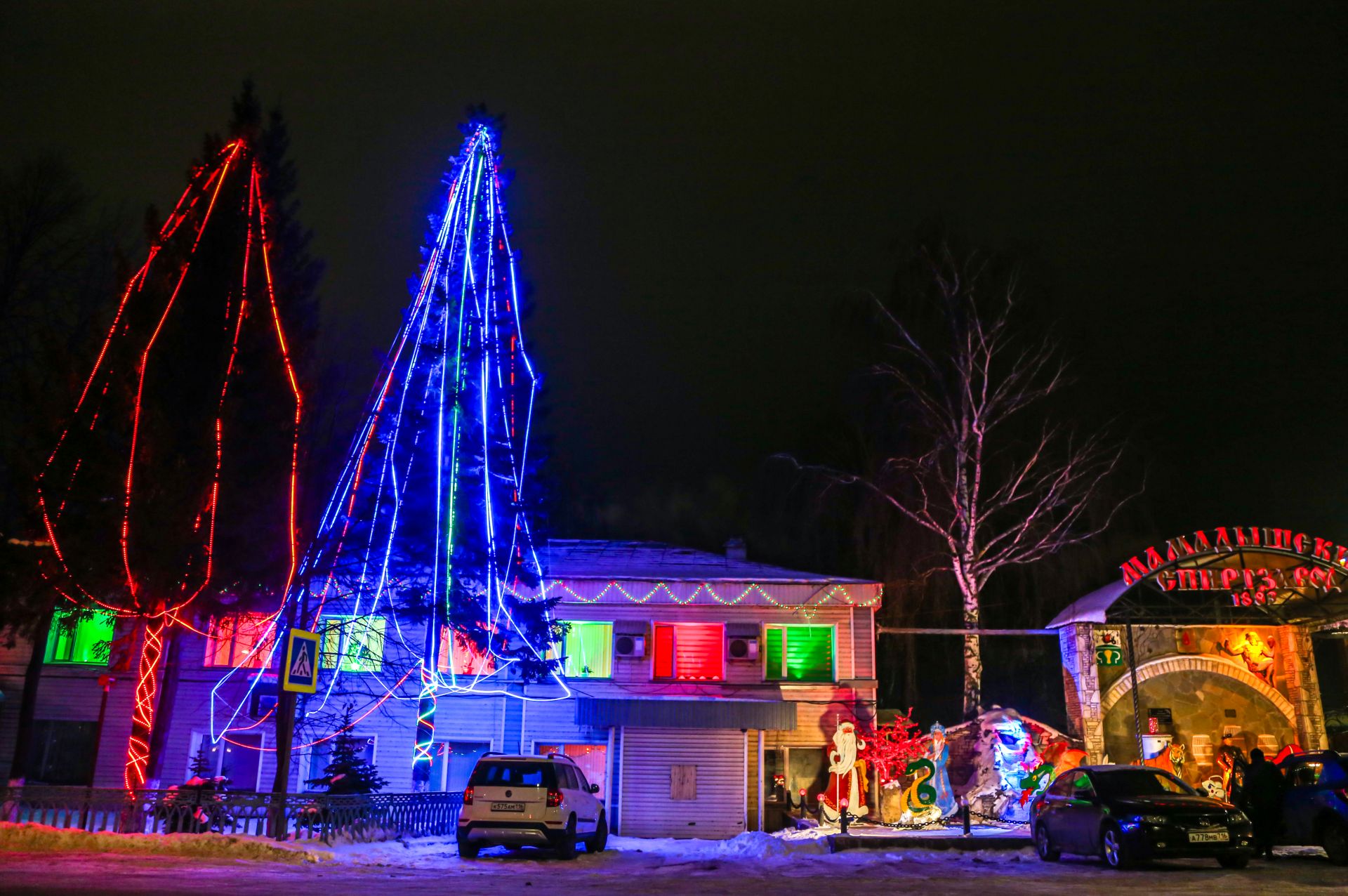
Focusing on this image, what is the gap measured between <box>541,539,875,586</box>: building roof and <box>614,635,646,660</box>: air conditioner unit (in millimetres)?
1510

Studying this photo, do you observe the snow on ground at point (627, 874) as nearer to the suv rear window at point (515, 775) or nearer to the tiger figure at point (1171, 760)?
the suv rear window at point (515, 775)

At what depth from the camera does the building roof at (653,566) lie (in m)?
25.8

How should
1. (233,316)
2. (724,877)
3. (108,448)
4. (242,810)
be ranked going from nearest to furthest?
(724,877)
(242,810)
(108,448)
(233,316)

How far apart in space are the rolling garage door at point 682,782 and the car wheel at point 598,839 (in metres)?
7.90

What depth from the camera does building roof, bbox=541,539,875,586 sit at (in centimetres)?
2577

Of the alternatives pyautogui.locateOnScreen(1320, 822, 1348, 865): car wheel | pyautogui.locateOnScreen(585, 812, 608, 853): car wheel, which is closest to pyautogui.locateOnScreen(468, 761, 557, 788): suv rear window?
pyautogui.locateOnScreen(585, 812, 608, 853): car wheel

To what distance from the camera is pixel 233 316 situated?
69.9ft

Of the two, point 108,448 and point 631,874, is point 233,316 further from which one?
point 631,874

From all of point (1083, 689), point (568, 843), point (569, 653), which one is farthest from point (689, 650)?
point (568, 843)

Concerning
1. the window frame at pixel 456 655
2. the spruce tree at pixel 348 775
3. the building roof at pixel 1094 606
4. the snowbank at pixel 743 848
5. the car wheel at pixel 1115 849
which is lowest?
the snowbank at pixel 743 848

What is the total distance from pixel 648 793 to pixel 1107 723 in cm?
1184

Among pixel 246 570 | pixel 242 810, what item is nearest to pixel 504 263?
pixel 246 570

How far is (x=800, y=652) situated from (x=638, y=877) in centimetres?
1434

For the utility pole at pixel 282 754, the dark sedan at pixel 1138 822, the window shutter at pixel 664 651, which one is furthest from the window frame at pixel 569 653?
the dark sedan at pixel 1138 822
